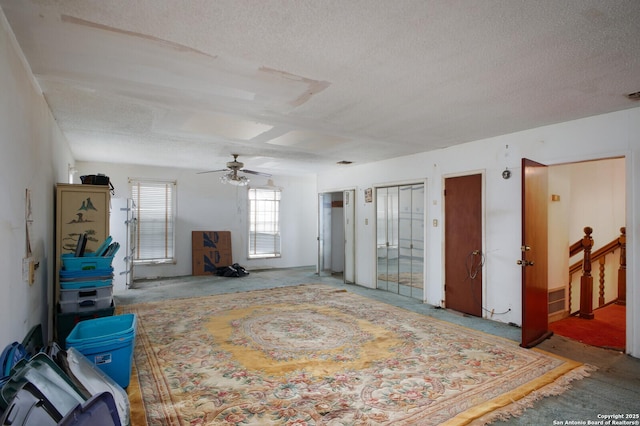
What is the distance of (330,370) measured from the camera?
312cm

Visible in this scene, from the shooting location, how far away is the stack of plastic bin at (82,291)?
3.50 meters

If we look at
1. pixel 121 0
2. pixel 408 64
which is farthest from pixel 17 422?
pixel 408 64

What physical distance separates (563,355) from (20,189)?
515cm

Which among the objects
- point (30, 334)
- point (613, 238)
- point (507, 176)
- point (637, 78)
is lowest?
point (30, 334)

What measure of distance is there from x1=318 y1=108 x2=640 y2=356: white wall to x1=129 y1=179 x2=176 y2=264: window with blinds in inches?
183

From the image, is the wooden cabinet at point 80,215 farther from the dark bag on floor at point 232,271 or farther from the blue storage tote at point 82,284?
the dark bag on floor at point 232,271

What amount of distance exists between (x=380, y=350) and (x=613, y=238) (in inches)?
191


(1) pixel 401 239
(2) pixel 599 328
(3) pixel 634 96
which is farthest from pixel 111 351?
(2) pixel 599 328

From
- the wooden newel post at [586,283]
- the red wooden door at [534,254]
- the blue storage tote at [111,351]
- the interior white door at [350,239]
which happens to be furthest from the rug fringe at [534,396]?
the interior white door at [350,239]

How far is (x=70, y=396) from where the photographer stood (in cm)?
169

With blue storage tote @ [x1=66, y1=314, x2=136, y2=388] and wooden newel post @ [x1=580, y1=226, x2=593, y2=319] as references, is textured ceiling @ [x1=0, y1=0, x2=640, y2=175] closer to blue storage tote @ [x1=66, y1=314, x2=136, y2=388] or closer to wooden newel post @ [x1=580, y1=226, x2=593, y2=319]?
wooden newel post @ [x1=580, y1=226, x2=593, y2=319]

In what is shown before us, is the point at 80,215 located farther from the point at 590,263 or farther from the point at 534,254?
the point at 590,263

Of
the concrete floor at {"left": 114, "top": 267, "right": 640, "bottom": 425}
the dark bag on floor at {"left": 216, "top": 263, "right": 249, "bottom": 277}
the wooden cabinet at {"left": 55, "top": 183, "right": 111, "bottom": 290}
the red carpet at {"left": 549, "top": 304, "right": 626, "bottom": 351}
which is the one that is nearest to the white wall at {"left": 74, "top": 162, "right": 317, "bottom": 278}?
the dark bag on floor at {"left": 216, "top": 263, "right": 249, "bottom": 277}

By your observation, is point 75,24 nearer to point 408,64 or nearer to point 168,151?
point 408,64
